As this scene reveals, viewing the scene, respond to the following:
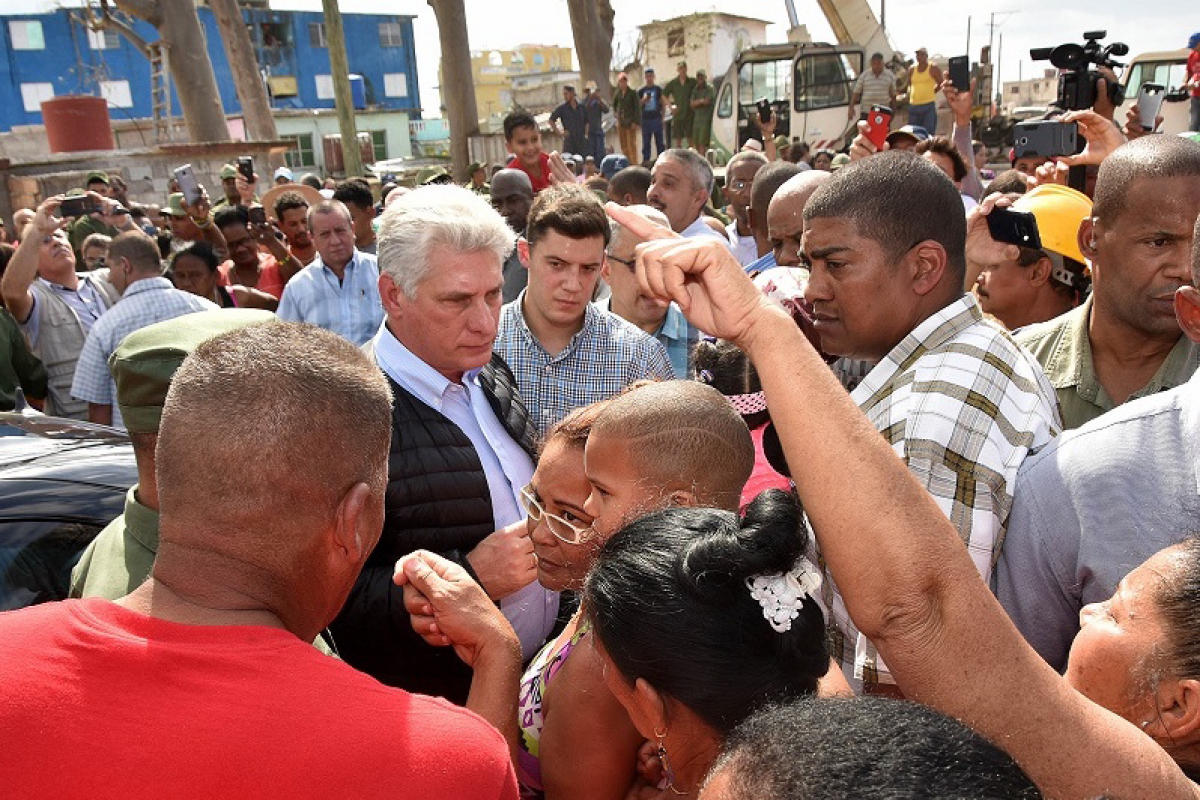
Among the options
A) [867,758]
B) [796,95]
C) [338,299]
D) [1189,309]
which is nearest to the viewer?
[867,758]

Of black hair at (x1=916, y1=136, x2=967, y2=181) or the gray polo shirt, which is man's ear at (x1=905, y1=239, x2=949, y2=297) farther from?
black hair at (x1=916, y1=136, x2=967, y2=181)

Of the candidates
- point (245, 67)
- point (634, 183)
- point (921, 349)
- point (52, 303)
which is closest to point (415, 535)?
point (921, 349)

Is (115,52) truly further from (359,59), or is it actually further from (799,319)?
(799,319)

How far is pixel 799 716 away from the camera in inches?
36.4

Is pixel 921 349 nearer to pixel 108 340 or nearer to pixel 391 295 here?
pixel 391 295

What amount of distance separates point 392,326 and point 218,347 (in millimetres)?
1325

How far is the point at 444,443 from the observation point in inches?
97.5

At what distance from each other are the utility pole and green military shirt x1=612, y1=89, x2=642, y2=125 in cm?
503

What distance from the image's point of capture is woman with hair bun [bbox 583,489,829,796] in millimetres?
1307

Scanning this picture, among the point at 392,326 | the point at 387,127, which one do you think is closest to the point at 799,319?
the point at 392,326

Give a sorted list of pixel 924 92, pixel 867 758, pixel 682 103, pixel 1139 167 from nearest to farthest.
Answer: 1. pixel 867 758
2. pixel 1139 167
3. pixel 924 92
4. pixel 682 103

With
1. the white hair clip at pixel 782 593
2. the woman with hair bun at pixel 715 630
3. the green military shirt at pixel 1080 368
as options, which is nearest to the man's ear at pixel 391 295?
the woman with hair bun at pixel 715 630

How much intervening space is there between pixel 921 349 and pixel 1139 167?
112cm

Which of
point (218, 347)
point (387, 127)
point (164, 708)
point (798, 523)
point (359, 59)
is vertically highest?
point (359, 59)
